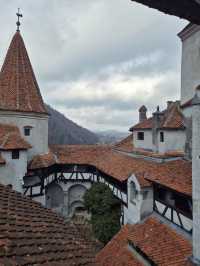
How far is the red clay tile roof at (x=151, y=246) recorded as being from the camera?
8886 mm

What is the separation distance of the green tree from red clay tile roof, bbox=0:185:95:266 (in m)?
9.90

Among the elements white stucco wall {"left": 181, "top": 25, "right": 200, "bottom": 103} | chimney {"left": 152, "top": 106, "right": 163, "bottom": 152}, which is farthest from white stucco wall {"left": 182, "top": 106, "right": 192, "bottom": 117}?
chimney {"left": 152, "top": 106, "right": 163, "bottom": 152}

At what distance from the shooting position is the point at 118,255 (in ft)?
35.4

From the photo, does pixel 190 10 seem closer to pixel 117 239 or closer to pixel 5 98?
pixel 117 239

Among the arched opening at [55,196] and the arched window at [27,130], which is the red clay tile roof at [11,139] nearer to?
the arched window at [27,130]

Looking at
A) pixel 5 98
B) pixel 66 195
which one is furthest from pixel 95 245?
pixel 5 98

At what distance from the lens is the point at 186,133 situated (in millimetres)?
13344

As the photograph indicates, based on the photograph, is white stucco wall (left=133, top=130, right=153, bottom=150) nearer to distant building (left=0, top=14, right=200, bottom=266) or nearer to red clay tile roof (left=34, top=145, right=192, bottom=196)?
distant building (left=0, top=14, right=200, bottom=266)

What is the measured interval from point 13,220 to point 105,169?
13.3m

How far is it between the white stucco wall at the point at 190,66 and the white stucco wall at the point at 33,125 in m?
10.9

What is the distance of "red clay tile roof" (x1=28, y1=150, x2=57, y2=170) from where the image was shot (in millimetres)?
17562

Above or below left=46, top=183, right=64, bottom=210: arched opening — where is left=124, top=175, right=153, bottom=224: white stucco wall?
above

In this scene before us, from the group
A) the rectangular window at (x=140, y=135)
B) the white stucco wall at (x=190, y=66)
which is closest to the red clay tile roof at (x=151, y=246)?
the rectangular window at (x=140, y=135)

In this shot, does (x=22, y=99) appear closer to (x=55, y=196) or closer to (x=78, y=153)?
(x=78, y=153)
